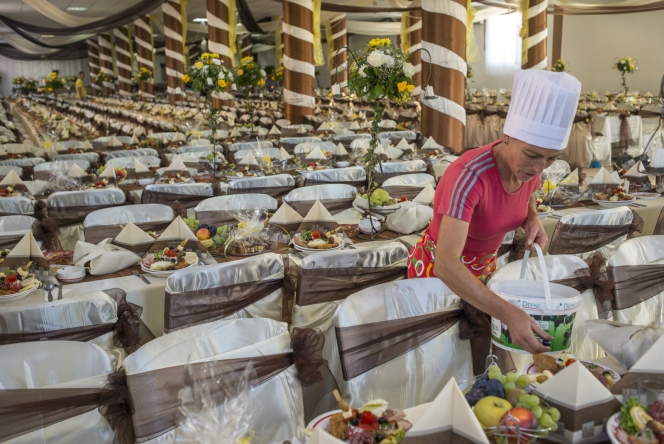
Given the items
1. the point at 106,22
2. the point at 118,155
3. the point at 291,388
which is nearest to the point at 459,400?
the point at 291,388

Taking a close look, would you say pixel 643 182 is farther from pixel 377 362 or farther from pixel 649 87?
pixel 649 87

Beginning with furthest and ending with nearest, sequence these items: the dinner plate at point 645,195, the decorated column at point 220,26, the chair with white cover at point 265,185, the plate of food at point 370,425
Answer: the decorated column at point 220,26 → the chair with white cover at point 265,185 → the dinner plate at point 645,195 → the plate of food at point 370,425

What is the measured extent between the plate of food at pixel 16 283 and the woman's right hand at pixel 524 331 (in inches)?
82.1

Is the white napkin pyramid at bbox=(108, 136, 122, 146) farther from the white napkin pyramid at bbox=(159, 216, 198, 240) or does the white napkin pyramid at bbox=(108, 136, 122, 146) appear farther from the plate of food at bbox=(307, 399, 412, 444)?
the plate of food at bbox=(307, 399, 412, 444)

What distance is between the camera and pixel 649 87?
1600 centimetres

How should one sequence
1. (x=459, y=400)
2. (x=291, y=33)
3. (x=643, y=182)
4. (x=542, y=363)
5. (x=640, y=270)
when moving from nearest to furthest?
(x=459, y=400) → (x=542, y=363) → (x=640, y=270) → (x=643, y=182) → (x=291, y=33)

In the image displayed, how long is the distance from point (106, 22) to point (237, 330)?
1252 centimetres

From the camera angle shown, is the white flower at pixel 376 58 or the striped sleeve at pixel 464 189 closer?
the striped sleeve at pixel 464 189

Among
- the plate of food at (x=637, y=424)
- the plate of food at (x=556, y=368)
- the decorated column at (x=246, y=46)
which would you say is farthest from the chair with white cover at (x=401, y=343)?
the decorated column at (x=246, y=46)

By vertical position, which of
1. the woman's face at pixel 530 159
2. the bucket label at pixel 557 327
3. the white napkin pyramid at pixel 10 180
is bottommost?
the bucket label at pixel 557 327

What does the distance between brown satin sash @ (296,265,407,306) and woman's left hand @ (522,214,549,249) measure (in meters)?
0.74

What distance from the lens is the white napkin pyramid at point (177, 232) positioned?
3254 mm

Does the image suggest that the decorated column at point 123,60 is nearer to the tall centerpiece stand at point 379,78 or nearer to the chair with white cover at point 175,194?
the chair with white cover at point 175,194

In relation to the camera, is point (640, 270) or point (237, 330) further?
point (640, 270)
